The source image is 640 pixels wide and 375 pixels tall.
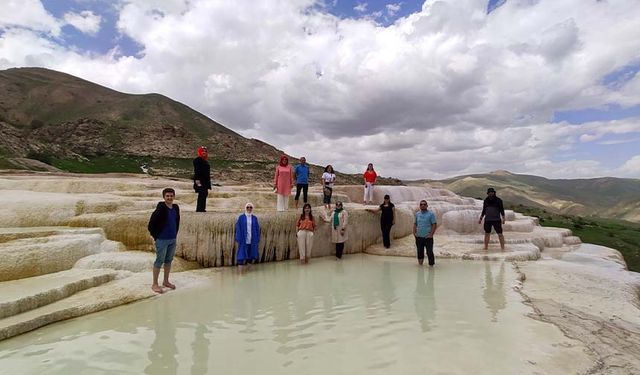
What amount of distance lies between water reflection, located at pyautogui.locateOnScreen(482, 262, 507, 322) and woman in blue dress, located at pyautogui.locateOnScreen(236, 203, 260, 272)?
5266 mm

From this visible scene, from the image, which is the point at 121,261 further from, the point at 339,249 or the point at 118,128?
the point at 118,128

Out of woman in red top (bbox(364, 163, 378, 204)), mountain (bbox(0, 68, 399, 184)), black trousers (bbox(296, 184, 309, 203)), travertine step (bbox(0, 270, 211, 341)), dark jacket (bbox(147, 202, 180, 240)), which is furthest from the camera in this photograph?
mountain (bbox(0, 68, 399, 184))

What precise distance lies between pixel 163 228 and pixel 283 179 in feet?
16.1

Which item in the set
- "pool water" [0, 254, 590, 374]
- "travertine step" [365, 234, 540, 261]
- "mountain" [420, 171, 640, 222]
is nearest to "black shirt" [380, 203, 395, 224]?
"travertine step" [365, 234, 540, 261]

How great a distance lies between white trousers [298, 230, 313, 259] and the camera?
11062 millimetres

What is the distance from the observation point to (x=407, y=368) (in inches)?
169

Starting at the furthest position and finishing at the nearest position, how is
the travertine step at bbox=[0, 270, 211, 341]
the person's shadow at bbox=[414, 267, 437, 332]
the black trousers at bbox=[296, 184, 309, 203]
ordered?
1. the black trousers at bbox=[296, 184, 309, 203]
2. the person's shadow at bbox=[414, 267, 437, 332]
3. the travertine step at bbox=[0, 270, 211, 341]

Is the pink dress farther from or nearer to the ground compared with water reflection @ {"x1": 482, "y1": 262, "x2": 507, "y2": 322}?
farther from the ground

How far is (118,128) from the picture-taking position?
7200cm

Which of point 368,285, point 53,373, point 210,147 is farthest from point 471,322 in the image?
point 210,147

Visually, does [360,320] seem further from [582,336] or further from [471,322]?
[582,336]

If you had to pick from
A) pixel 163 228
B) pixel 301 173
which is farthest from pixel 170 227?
pixel 301 173

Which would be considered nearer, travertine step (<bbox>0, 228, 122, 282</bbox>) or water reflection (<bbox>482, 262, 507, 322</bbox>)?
water reflection (<bbox>482, 262, 507, 322</bbox>)

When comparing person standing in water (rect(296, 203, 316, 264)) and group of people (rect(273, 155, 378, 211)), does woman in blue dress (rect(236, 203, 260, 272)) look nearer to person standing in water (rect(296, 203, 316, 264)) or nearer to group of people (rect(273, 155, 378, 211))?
person standing in water (rect(296, 203, 316, 264))
